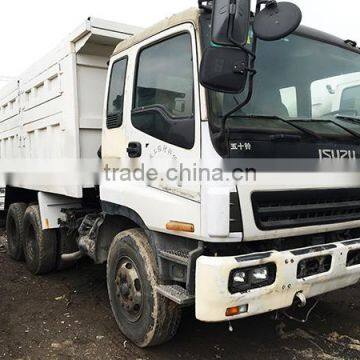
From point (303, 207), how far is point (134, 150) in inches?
51.3

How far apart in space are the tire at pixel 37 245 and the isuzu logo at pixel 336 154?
3449mm

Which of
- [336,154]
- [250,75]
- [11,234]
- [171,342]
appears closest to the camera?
[250,75]

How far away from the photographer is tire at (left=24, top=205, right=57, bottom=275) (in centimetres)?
518

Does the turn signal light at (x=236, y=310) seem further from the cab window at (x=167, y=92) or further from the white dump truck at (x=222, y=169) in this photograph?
the cab window at (x=167, y=92)

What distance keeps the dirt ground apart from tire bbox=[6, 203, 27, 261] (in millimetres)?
1070

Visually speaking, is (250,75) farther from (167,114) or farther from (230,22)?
(167,114)

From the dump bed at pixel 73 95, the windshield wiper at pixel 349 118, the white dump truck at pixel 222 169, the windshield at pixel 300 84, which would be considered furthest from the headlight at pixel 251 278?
the dump bed at pixel 73 95

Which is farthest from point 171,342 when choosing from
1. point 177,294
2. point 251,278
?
point 251,278

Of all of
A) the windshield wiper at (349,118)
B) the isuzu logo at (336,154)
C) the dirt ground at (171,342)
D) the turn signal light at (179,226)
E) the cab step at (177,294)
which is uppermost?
the windshield wiper at (349,118)

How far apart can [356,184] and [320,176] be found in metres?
0.35

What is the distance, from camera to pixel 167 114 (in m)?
3.04

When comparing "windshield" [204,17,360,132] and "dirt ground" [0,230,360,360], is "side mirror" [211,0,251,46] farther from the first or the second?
"dirt ground" [0,230,360,360]

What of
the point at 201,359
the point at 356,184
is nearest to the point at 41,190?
the point at 201,359

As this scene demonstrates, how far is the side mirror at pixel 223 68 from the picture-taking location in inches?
96.3
